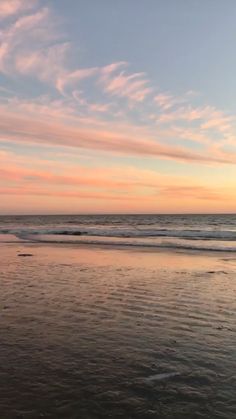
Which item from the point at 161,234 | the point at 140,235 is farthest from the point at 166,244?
the point at 161,234

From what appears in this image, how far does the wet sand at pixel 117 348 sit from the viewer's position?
5.42 m

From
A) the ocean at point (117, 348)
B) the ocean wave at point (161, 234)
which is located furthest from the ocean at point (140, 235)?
the ocean at point (117, 348)

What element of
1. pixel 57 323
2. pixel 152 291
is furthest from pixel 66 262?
pixel 57 323

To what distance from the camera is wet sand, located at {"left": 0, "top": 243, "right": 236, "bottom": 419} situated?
17.8 ft

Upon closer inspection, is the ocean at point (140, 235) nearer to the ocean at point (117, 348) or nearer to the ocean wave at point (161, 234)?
the ocean wave at point (161, 234)

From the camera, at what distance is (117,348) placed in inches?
300

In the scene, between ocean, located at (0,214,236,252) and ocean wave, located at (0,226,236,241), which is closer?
ocean, located at (0,214,236,252)

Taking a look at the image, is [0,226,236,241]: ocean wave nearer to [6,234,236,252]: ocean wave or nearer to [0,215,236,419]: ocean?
[6,234,236,252]: ocean wave

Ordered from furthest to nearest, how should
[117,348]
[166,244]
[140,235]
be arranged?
[140,235] → [166,244] → [117,348]

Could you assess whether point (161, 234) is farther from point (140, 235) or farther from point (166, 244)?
point (166, 244)

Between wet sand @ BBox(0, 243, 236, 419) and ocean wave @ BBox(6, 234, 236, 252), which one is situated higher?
wet sand @ BBox(0, 243, 236, 419)

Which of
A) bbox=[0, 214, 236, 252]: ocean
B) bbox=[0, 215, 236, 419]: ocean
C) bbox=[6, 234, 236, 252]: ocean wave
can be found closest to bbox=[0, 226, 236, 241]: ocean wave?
bbox=[0, 214, 236, 252]: ocean

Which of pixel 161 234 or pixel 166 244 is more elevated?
pixel 161 234

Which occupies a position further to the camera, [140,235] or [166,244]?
[140,235]
